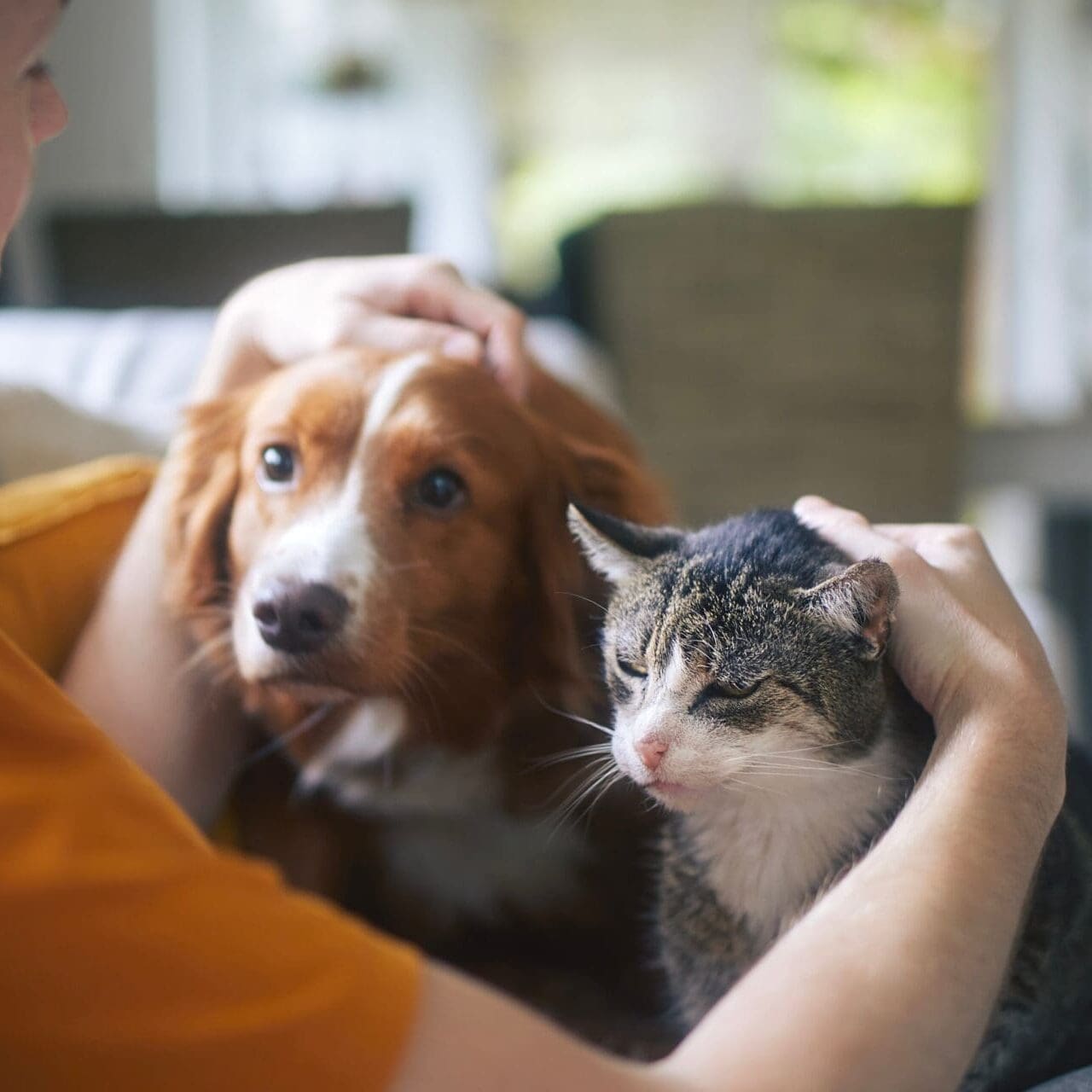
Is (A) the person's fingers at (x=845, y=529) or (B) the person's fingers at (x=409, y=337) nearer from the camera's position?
(A) the person's fingers at (x=845, y=529)

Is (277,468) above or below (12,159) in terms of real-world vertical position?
below

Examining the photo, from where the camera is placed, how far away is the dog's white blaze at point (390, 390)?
2.46ft

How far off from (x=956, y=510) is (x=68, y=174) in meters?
2.72

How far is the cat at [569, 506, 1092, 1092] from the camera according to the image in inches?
24.4

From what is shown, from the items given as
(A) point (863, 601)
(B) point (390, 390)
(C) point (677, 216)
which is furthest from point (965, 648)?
(C) point (677, 216)

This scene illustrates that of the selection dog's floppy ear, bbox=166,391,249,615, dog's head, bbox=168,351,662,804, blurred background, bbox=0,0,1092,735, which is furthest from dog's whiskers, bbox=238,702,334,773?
blurred background, bbox=0,0,1092,735

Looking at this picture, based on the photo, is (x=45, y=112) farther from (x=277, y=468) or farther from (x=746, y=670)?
(x=746, y=670)

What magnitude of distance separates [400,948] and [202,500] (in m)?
0.47

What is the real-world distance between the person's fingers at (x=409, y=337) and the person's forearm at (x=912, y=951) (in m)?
0.44

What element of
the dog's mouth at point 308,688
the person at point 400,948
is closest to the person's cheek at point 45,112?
the person at point 400,948

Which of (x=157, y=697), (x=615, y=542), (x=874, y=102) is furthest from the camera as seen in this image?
(x=874, y=102)

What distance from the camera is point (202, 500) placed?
84 cm

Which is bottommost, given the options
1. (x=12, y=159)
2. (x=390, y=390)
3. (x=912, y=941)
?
(x=912, y=941)

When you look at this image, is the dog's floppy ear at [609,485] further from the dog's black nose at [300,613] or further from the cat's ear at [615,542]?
the dog's black nose at [300,613]
